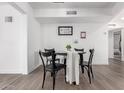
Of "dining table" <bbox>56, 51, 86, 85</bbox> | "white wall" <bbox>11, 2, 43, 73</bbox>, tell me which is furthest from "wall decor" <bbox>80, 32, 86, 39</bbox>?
"dining table" <bbox>56, 51, 86, 85</bbox>

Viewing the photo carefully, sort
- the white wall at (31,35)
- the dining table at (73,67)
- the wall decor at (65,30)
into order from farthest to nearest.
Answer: the wall decor at (65,30)
the white wall at (31,35)
the dining table at (73,67)

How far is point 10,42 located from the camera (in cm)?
482

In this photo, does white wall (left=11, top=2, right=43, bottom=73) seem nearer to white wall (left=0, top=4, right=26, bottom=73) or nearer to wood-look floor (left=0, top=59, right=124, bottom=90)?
white wall (left=0, top=4, right=26, bottom=73)

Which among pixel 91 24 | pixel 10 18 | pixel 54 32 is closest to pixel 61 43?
pixel 54 32

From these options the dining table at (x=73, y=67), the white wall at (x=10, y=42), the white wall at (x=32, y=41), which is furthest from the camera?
the white wall at (x=32, y=41)

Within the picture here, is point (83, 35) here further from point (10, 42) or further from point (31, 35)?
point (10, 42)

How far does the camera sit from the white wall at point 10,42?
15.7 feet

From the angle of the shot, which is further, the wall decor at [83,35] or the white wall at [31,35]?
the wall decor at [83,35]

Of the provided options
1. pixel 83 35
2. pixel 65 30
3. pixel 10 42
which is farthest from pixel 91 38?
pixel 10 42

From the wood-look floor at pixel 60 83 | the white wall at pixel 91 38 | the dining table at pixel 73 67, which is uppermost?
the white wall at pixel 91 38

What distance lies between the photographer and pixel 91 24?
22.0 ft

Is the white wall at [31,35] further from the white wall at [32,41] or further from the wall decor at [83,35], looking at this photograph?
the wall decor at [83,35]

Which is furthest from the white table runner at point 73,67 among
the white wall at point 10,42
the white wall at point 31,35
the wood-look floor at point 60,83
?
the white wall at point 10,42

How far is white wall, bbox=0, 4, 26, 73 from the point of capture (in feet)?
15.7
